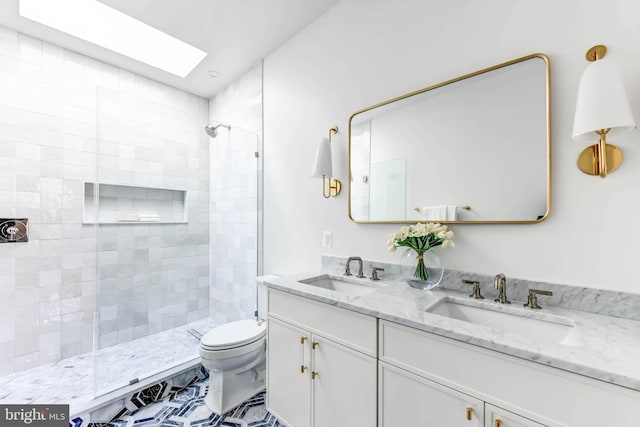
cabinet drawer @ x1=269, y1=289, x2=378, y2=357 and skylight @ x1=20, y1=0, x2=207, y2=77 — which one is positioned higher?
skylight @ x1=20, y1=0, x2=207, y2=77

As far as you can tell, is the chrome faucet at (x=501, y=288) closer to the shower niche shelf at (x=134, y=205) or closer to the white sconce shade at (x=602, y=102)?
the white sconce shade at (x=602, y=102)

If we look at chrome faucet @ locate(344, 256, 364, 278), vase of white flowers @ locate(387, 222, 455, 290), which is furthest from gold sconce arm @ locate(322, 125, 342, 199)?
vase of white flowers @ locate(387, 222, 455, 290)

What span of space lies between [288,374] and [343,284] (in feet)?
1.84

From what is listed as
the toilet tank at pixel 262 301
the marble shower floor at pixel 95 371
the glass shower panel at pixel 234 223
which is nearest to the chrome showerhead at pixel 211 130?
the glass shower panel at pixel 234 223

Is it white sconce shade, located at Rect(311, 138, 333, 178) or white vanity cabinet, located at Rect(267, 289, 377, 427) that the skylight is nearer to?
white sconce shade, located at Rect(311, 138, 333, 178)

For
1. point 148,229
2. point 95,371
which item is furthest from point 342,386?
point 148,229

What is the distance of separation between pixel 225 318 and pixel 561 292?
255cm

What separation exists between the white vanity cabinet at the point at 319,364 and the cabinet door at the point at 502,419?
0.38m

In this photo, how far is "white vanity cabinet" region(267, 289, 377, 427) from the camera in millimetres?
1062

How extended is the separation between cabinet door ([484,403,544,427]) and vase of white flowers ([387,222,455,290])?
541mm

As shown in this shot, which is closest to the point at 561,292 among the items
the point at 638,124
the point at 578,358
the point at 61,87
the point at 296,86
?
the point at 578,358

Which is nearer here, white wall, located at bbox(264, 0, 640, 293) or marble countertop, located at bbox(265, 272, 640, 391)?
marble countertop, located at bbox(265, 272, 640, 391)

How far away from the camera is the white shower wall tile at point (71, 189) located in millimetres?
1956

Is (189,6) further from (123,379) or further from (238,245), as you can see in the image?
(123,379)
